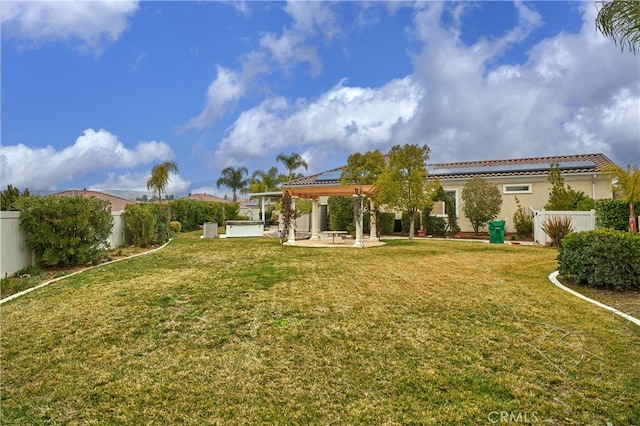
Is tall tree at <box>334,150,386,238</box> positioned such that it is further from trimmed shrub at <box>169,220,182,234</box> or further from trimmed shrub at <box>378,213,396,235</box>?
trimmed shrub at <box>169,220,182,234</box>

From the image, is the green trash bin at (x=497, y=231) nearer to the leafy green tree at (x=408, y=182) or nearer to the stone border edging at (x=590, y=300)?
the leafy green tree at (x=408, y=182)

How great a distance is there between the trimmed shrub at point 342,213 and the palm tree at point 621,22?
723 inches

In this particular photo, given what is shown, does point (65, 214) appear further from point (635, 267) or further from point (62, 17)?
point (635, 267)

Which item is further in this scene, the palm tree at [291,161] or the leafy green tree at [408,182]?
the palm tree at [291,161]

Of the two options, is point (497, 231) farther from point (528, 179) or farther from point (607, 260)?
point (607, 260)

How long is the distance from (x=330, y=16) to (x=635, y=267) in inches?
535

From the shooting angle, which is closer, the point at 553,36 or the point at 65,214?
the point at 65,214

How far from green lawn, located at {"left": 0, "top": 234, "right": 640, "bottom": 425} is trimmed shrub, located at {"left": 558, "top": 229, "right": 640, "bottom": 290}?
77 centimetres

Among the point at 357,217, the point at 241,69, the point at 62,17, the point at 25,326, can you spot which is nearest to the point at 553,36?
the point at 357,217

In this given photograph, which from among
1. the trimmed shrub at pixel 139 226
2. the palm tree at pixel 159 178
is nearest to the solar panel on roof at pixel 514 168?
the trimmed shrub at pixel 139 226

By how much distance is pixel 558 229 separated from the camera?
14.9 metres

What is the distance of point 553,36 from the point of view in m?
13.7

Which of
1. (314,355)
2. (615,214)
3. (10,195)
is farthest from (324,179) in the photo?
(314,355)

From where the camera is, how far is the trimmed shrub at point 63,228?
A: 9.69m
